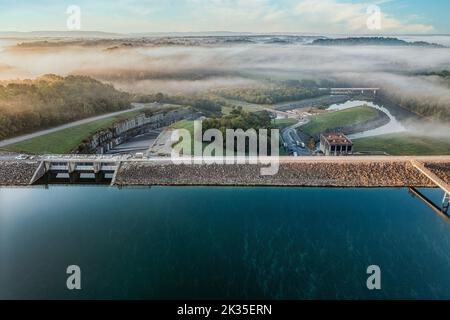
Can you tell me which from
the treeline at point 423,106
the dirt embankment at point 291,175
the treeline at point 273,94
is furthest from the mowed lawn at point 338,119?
the dirt embankment at point 291,175

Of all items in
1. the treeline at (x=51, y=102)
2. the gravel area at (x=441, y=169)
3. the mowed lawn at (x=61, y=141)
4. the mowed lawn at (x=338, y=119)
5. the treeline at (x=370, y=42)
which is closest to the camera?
the gravel area at (x=441, y=169)

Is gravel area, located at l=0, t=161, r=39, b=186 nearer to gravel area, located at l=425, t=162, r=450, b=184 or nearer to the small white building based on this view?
the small white building

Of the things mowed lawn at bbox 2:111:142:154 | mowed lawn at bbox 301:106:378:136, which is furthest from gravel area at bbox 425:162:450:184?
mowed lawn at bbox 2:111:142:154

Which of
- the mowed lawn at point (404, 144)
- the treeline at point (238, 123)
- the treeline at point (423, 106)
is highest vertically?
the treeline at point (423, 106)

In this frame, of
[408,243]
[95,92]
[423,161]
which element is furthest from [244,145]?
[95,92]

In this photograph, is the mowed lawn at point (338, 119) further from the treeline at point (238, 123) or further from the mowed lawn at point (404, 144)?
the treeline at point (238, 123)

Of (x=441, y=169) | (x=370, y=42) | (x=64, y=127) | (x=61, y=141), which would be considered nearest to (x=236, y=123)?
(x=61, y=141)
